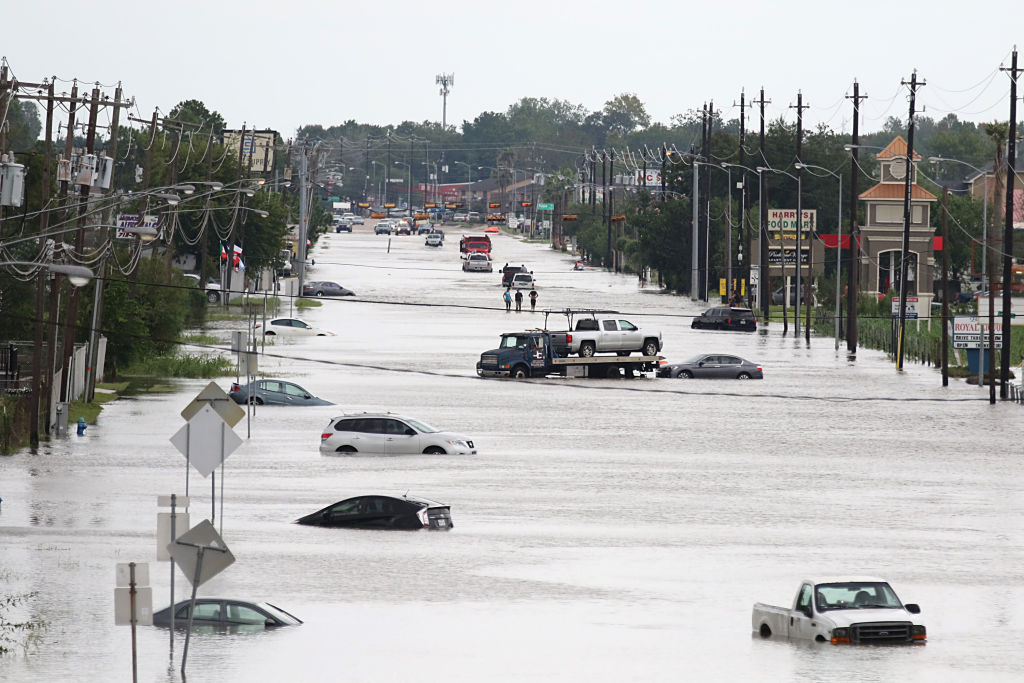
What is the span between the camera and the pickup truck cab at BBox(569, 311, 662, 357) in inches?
2714

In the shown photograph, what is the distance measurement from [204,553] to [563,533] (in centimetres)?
1360

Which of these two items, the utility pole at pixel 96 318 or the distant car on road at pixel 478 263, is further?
the distant car on road at pixel 478 263

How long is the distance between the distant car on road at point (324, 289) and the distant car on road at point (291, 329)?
78.3 ft

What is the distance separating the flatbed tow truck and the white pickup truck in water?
44868mm

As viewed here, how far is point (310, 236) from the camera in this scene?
15362 cm

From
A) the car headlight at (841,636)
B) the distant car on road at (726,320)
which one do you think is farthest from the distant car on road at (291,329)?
the car headlight at (841,636)

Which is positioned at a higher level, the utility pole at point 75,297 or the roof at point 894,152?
the roof at point 894,152

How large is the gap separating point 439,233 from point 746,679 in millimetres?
160369

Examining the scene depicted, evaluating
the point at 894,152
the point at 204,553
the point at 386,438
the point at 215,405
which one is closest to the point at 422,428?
the point at 386,438

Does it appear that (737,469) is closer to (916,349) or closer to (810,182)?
(916,349)

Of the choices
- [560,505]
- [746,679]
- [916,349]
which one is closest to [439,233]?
[916,349]

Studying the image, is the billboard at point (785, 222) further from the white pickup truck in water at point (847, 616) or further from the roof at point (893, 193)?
the white pickup truck in water at point (847, 616)

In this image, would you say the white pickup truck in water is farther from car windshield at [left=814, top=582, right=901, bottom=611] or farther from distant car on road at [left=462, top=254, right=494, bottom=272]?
distant car on road at [left=462, top=254, right=494, bottom=272]

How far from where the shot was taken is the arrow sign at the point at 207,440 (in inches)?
1177
